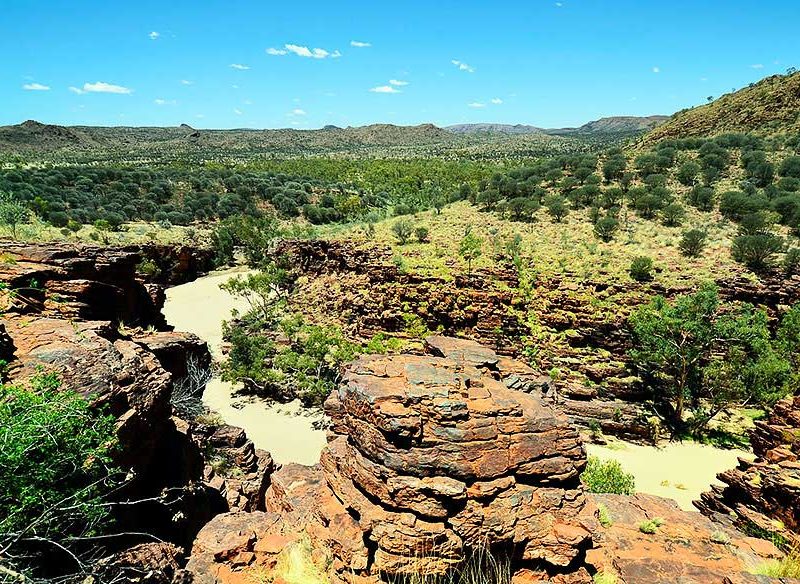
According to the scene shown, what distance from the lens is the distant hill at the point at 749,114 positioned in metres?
45.7

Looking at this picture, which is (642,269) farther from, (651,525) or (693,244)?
(651,525)

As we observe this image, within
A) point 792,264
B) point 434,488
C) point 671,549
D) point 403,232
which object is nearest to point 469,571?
point 434,488

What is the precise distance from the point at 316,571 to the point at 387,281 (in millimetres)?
19678

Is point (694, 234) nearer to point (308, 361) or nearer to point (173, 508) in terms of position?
point (308, 361)

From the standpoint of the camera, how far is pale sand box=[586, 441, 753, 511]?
1468cm

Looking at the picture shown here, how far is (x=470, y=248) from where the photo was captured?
26.8 meters

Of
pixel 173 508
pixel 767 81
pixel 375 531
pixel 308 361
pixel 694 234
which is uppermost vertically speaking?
pixel 767 81

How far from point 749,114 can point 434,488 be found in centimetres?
6232

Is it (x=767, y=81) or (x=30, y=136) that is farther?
(x=30, y=136)

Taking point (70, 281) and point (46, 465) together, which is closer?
point (46, 465)

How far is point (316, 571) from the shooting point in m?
7.20

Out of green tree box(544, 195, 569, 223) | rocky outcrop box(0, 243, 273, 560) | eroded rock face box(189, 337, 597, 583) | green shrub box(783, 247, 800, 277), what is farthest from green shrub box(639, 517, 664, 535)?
green tree box(544, 195, 569, 223)

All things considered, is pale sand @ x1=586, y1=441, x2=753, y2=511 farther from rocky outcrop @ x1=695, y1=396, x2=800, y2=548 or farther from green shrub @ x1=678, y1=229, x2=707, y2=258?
green shrub @ x1=678, y1=229, x2=707, y2=258

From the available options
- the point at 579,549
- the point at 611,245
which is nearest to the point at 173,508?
the point at 579,549
